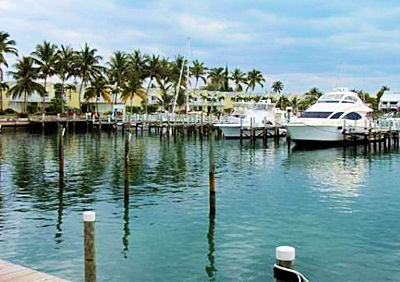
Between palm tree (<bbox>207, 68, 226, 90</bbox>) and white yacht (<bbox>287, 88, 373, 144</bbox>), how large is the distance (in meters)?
67.3

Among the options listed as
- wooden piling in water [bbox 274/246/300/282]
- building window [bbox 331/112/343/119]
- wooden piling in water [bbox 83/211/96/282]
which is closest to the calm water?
wooden piling in water [bbox 83/211/96/282]

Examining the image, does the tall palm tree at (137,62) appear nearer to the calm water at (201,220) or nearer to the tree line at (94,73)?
the tree line at (94,73)

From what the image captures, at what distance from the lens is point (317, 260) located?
576 inches

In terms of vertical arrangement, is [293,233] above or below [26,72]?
below

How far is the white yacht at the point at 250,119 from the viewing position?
6184 centimetres

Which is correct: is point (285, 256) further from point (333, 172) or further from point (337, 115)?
point (337, 115)

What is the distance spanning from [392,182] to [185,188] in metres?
11.8

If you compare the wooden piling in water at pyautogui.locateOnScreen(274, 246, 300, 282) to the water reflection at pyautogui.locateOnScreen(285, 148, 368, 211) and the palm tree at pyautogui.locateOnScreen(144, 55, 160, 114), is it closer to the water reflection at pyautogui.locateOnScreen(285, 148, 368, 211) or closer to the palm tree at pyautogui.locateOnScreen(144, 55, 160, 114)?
the water reflection at pyautogui.locateOnScreen(285, 148, 368, 211)

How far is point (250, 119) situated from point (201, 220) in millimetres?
43549

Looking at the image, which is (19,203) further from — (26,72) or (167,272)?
(26,72)

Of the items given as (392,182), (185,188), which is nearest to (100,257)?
(185,188)

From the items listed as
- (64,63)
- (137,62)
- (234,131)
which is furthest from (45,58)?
(234,131)

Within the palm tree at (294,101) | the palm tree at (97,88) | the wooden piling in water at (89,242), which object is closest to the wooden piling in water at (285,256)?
the wooden piling in water at (89,242)

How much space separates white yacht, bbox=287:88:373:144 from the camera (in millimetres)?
51156
